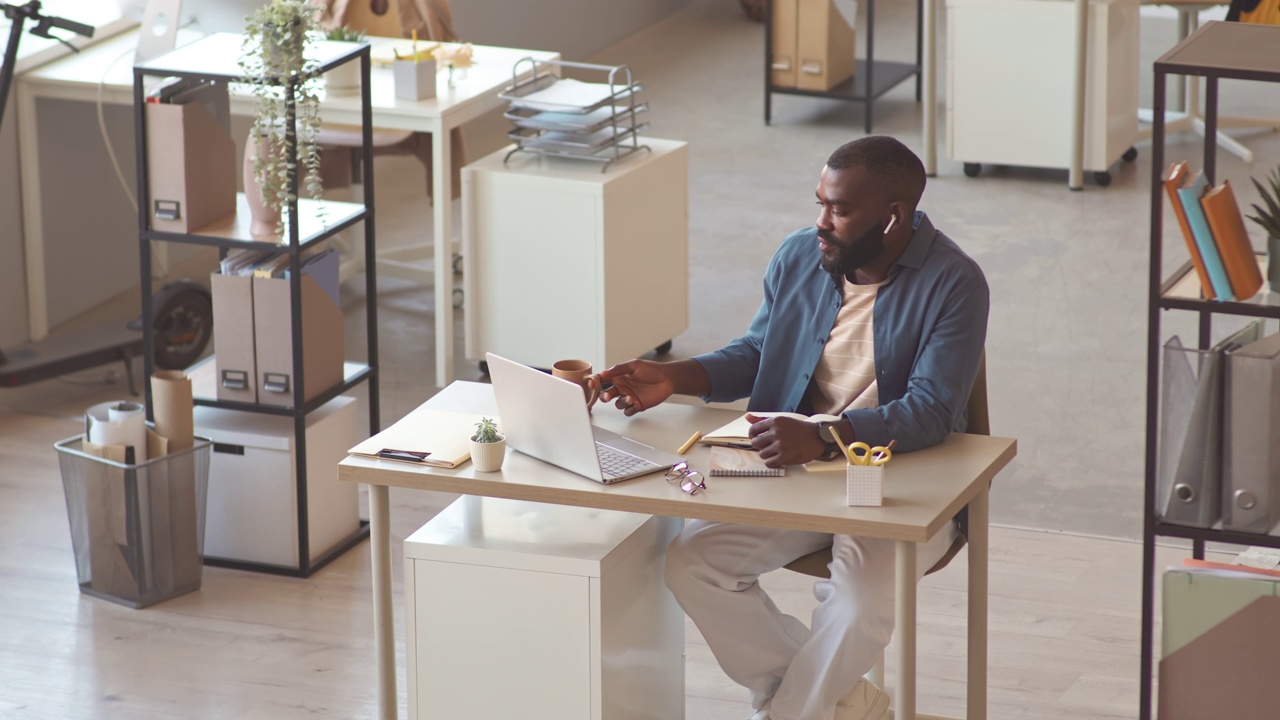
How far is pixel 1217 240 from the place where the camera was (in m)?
2.76

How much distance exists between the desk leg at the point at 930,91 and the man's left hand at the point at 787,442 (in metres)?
4.31

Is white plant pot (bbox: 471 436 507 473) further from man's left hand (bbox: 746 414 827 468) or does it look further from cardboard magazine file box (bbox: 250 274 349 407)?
cardboard magazine file box (bbox: 250 274 349 407)

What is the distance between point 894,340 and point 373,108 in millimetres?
2471

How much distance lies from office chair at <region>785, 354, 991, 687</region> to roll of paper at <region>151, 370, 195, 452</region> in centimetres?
152

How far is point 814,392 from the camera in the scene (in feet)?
10.4

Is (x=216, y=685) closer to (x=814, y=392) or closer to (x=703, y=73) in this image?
(x=814, y=392)

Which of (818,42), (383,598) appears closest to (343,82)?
(383,598)

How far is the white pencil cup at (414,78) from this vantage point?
504 cm

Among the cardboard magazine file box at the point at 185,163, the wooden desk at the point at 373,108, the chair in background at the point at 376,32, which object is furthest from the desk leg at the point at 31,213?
the cardboard magazine file box at the point at 185,163

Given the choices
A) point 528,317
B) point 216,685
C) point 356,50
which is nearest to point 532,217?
point 528,317

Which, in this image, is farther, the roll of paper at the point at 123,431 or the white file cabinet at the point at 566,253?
the white file cabinet at the point at 566,253

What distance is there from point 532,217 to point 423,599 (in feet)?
7.23

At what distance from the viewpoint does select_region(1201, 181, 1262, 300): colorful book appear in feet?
9.02

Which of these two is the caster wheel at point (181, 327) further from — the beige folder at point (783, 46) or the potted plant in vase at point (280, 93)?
the beige folder at point (783, 46)
